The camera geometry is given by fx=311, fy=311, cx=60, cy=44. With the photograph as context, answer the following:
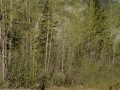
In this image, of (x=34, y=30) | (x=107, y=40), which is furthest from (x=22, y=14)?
(x=107, y=40)

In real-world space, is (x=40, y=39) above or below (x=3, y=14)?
below

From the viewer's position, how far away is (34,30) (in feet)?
111

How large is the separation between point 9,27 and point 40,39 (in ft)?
27.4

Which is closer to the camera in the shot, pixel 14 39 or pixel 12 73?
pixel 12 73

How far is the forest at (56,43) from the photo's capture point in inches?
1063

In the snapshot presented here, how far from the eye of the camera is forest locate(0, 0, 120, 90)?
27.0 meters

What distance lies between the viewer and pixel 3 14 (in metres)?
29.5

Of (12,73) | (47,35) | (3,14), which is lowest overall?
(12,73)

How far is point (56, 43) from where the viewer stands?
4103cm

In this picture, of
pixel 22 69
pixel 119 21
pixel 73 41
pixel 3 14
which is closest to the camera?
pixel 22 69

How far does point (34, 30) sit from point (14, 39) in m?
3.47

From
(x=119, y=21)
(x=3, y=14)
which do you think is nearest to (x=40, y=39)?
(x=3, y=14)

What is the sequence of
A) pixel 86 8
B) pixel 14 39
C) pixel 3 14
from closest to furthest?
1. pixel 3 14
2. pixel 14 39
3. pixel 86 8

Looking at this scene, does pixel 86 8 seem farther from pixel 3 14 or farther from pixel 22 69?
pixel 22 69
